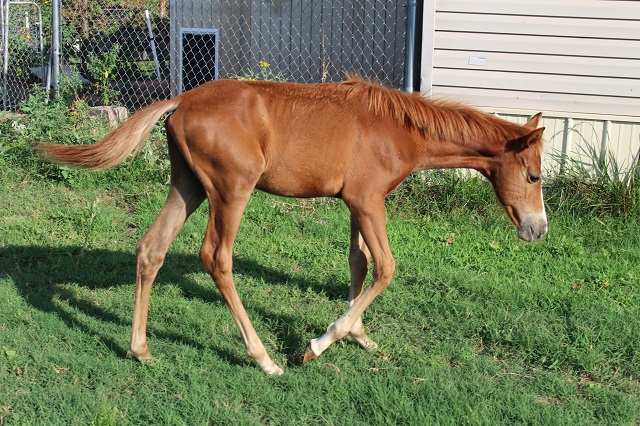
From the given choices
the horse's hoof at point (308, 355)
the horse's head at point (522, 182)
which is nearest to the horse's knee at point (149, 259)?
the horse's hoof at point (308, 355)

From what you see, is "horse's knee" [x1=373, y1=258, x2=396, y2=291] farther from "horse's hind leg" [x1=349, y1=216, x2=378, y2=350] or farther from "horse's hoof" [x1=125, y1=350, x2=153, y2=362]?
"horse's hoof" [x1=125, y1=350, x2=153, y2=362]

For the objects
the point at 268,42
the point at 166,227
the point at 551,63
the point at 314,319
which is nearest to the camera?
the point at 166,227

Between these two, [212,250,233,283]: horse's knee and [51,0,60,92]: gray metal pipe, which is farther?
A: [51,0,60,92]: gray metal pipe

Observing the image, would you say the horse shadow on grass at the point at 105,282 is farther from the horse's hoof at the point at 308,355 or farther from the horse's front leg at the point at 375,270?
the horse's front leg at the point at 375,270

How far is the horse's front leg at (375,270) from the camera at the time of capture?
4.17m

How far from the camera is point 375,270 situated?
429 cm

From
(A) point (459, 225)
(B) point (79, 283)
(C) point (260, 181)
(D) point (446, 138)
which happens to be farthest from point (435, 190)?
(B) point (79, 283)

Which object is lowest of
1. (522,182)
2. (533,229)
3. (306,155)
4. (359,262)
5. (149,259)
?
(359,262)

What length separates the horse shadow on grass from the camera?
15.0ft

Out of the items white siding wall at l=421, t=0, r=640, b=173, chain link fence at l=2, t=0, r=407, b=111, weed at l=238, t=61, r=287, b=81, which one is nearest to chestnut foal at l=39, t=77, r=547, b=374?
white siding wall at l=421, t=0, r=640, b=173

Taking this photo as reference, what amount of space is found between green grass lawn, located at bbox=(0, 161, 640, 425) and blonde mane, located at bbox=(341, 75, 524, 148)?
1.27 metres

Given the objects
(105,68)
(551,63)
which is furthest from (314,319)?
(105,68)

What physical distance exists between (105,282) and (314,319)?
1780 mm

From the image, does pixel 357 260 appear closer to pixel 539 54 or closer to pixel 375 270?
pixel 375 270
